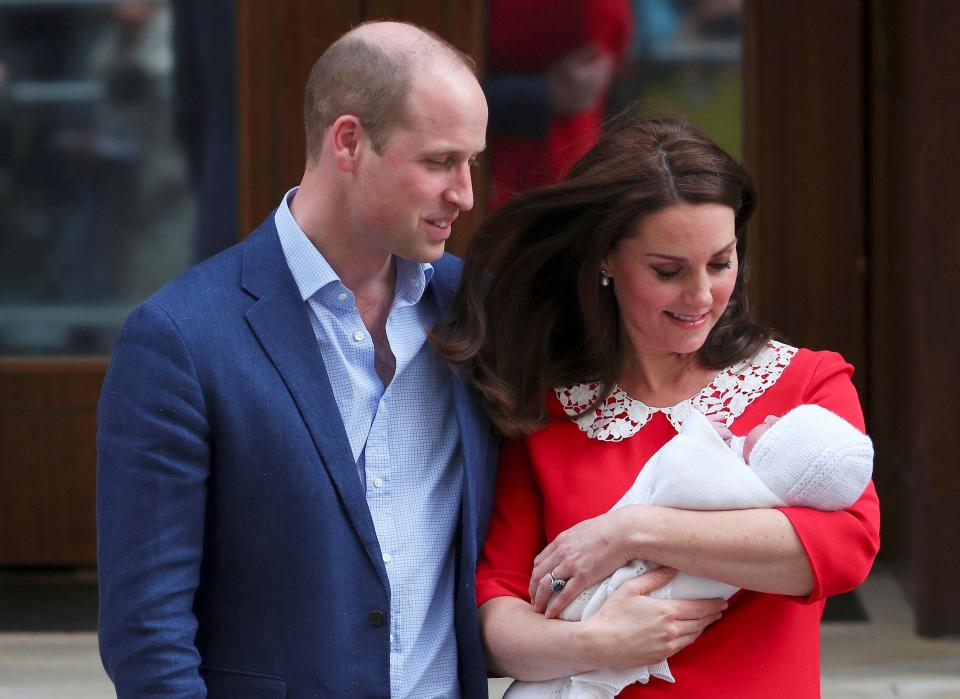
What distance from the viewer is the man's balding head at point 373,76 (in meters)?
2.49

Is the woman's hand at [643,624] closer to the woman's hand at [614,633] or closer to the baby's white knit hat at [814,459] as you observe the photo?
the woman's hand at [614,633]

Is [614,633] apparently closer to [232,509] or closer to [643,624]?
[643,624]

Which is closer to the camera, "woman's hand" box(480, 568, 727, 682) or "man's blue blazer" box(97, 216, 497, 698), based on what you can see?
"man's blue blazer" box(97, 216, 497, 698)

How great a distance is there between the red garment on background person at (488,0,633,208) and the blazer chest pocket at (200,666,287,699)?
125 inches

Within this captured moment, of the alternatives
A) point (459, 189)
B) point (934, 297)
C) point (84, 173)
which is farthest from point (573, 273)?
point (84, 173)

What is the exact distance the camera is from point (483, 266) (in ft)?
9.41

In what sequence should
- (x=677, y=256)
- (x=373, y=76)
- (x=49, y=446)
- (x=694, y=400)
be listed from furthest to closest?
(x=49, y=446)
(x=694, y=400)
(x=677, y=256)
(x=373, y=76)

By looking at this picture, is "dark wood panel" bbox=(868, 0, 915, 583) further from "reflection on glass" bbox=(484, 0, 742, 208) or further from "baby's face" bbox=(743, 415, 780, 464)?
"baby's face" bbox=(743, 415, 780, 464)

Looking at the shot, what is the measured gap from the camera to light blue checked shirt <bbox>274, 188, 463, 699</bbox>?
2.55 m

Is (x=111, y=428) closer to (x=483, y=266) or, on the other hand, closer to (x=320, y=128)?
(x=320, y=128)

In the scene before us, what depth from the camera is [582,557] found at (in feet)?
8.37

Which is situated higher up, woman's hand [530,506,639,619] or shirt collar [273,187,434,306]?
shirt collar [273,187,434,306]

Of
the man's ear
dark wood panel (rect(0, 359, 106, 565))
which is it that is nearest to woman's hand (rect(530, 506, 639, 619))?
the man's ear

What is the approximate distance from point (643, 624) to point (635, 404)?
455 millimetres
